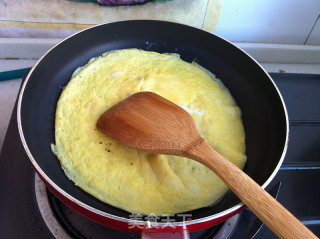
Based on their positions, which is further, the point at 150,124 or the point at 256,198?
the point at 150,124

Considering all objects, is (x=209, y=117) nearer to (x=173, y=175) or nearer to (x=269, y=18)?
(x=173, y=175)

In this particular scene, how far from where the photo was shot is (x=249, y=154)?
877 millimetres

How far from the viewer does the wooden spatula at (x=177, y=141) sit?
57 cm

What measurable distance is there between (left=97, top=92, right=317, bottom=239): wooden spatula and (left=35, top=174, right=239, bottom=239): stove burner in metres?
0.22

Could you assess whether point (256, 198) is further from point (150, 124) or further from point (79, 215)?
point (79, 215)

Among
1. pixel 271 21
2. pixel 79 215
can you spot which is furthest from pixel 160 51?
pixel 79 215

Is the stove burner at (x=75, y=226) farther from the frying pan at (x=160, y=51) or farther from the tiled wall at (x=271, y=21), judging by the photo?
the tiled wall at (x=271, y=21)

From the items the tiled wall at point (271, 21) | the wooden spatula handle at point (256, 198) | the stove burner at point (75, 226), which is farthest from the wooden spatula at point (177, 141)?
the tiled wall at point (271, 21)

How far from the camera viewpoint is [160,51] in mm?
1110

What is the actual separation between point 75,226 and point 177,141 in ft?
1.20

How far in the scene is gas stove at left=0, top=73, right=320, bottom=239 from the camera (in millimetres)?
771

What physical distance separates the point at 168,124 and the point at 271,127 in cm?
33

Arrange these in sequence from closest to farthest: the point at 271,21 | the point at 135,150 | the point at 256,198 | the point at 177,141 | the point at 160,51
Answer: the point at 256,198 < the point at 177,141 < the point at 135,150 < the point at 160,51 < the point at 271,21

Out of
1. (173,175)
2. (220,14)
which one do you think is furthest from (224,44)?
(173,175)
